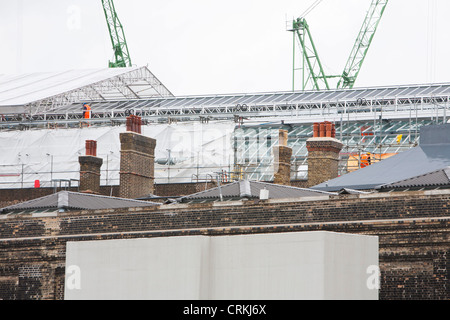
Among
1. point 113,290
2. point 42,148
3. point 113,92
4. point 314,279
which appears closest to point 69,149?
point 42,148

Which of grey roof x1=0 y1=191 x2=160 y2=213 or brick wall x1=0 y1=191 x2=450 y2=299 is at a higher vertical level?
grey roof x1=0 y1=191 x2=160 y2=213

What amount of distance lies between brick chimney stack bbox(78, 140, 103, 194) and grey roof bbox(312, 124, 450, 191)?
11878 millimetres

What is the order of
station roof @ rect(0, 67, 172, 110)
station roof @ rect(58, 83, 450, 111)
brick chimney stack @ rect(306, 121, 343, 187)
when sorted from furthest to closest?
station roof @ rect(0, 67, 172, 110) → station roof @ rect(58, 83, 450, 111) → brick chimney stack @ rect(306, 121, 343, 187)

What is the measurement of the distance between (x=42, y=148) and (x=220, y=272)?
37151 mm

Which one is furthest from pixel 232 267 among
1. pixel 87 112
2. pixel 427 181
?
pixel 87 112

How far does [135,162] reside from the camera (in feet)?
143

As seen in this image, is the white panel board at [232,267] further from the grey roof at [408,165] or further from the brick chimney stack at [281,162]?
the brick chimney stack at [281,162]

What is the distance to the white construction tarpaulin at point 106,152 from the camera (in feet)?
190

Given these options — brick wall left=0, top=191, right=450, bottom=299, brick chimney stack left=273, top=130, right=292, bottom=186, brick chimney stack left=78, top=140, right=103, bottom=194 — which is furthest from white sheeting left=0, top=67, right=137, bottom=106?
brick wall left=0, top=191, right=450, bottom=299

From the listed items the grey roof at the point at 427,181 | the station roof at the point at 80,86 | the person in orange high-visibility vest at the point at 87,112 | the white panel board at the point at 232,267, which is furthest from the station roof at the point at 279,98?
the white panel board at the point at 232,267

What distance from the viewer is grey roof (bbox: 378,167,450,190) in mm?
31531

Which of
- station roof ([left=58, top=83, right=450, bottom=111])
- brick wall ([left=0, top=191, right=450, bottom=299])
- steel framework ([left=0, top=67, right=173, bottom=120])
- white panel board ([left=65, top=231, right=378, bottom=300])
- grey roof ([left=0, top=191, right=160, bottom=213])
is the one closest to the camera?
white panel board ([left=65, top=231, right=378, bottom=300])

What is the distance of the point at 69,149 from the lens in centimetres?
6097

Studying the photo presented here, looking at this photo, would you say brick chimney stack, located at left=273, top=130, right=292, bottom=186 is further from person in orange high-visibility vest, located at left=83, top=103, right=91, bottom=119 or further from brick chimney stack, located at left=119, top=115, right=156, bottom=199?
person in orange high-visibility vest, located at left=83, top=103, right=91, bottom=119
